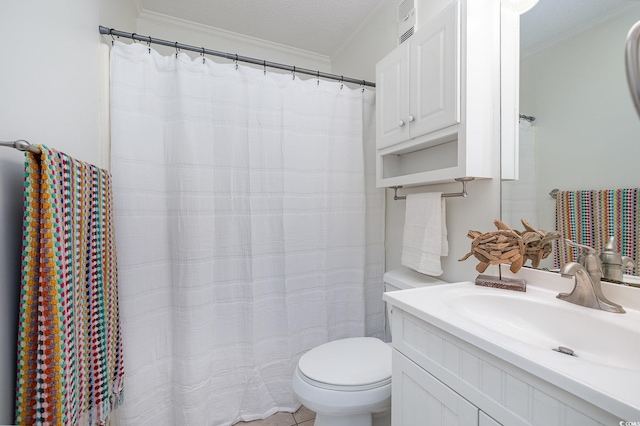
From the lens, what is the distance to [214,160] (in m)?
1.45

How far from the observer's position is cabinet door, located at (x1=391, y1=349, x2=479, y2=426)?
71cm

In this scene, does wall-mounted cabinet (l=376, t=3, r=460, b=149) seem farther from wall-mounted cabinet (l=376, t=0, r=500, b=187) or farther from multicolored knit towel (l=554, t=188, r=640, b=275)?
multicolored knit towel (l=554, t=188, r=640, b=275)

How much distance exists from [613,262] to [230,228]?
153 cm

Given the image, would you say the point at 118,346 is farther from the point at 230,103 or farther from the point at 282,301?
the point at 230,103

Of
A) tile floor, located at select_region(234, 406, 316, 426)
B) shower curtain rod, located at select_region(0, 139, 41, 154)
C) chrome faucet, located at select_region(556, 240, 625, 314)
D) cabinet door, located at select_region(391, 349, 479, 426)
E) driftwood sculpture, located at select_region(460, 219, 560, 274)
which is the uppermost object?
shower curtain rod, located at select_region(0, 139, 41, 154)

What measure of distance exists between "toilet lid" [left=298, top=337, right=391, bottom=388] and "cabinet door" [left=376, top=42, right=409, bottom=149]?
1047 millimetres

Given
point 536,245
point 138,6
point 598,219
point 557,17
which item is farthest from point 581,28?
point 138,6

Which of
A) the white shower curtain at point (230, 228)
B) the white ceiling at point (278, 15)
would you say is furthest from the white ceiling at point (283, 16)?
the white shower curtain at point (230, 228)

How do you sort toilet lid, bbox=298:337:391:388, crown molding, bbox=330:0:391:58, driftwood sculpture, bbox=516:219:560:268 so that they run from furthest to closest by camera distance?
crown molding, bbox=330:0:391:58 → toilet lid, bbox=298:337:391:388 → driftwood sculpture, bbox=516:219:560:268

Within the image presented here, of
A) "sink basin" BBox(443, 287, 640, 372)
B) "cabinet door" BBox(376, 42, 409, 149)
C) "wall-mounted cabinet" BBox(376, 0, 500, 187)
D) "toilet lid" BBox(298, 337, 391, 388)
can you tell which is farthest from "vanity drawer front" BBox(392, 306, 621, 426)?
"cabinet door" BBox(376, 42, 409, 149)

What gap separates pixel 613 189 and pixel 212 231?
158 cm

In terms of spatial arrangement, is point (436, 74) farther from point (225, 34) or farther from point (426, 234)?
point (225, 34)

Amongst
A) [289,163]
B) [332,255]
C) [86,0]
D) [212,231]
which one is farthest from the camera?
[332,255]

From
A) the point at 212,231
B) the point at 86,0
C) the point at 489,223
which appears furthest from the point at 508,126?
the point at 86,0
